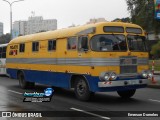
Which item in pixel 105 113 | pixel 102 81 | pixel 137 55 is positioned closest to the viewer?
pixel 105 113

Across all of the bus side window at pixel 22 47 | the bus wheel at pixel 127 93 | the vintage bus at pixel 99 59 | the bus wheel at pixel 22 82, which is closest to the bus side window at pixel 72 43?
the vintage bus at pixel 99 59

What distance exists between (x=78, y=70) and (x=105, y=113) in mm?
3279

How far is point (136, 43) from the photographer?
13.9 m

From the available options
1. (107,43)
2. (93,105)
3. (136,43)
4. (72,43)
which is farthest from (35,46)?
(93,105)

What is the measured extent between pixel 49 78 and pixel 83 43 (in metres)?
3.25

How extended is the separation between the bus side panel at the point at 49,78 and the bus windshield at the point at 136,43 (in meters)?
2.67

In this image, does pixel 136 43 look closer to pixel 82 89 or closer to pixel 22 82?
pixel 82 89

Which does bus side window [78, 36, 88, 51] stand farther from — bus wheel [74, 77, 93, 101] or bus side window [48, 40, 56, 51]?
bus side window [48, 40, 56, 51]

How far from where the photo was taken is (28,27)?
91.2m

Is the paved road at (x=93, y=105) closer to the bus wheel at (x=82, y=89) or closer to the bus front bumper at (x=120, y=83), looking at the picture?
the bus wheel at (x=82, y=89)

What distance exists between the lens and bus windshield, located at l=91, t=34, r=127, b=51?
42.8 ft

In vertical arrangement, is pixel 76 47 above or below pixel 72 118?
above

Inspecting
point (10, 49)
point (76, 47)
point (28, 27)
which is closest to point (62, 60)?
point (76, 47)

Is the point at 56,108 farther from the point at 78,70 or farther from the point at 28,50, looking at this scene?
the point at 28,50
